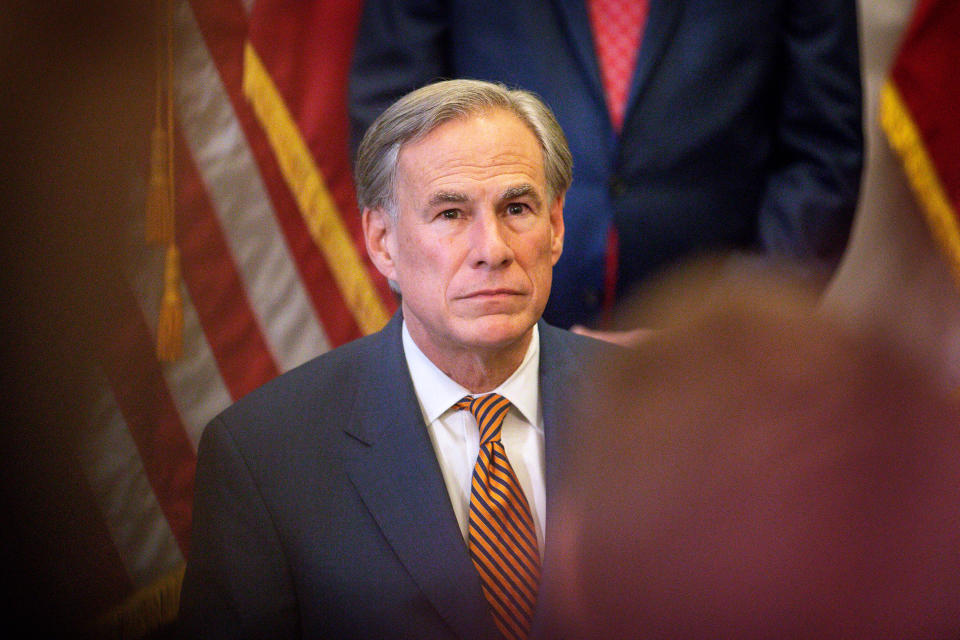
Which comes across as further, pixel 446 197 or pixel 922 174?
pixel 922 174

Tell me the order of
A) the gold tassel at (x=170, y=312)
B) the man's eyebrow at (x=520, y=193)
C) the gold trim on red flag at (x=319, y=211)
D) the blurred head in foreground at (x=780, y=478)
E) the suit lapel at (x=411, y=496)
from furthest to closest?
1. the gold trim on red flag at (x=319, y=211)
2. the gold tassel at (x=170, y=312)
3. the man's eyebrow at (x=520, y=193)
4. the suit lapel at (x=411, y=496)
5. the blurred head in foreground at (x=780, y=478)

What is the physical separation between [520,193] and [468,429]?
0.34 meters

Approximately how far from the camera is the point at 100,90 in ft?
3.59

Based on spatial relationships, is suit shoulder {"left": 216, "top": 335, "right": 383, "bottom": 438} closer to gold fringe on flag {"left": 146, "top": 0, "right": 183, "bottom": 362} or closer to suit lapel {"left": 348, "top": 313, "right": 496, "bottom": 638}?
suit lapel {"left": 348, "top": 313, "right": 496, "bottom": 638}

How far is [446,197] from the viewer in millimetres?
1349

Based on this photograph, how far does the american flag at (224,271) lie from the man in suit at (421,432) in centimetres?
59

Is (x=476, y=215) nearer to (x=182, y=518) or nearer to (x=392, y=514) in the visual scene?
(x=392, y=514)

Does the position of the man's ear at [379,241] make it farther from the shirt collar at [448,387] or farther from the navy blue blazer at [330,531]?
the navy blue blazer at [330,531]

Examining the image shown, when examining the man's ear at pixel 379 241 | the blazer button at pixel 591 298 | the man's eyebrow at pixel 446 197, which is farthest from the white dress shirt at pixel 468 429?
the blazer button at pixel 591 298

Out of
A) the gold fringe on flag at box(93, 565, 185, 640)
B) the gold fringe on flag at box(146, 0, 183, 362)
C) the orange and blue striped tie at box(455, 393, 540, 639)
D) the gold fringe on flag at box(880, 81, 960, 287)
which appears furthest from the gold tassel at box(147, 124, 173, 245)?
the gold fringe on flag at box(880, 81, 960, 287)

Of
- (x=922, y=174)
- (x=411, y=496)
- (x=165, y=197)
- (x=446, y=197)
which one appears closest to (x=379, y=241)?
(x=446, y=197)

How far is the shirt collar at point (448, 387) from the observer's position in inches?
55.7

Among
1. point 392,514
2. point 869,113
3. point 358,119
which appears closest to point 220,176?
point 358,119

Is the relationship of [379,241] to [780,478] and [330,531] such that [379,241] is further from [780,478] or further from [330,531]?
[780,478]
